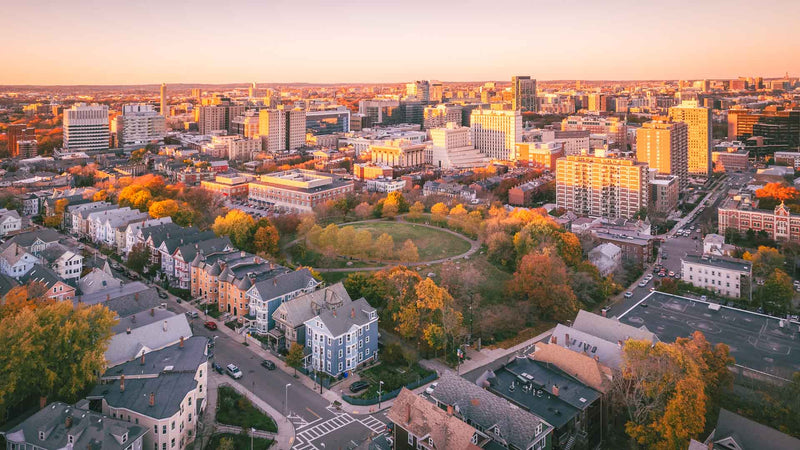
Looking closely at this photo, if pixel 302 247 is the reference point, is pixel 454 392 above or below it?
below

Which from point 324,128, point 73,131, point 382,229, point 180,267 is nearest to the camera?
point 180,267

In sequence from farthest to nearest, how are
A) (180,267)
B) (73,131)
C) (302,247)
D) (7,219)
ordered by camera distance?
(73,131) < (7,219) < (302,247) < (180,267)

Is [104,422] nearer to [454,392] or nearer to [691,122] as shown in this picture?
[454,392]

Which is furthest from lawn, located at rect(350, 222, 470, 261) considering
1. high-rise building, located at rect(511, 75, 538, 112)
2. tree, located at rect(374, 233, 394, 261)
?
high-rise building, located at rect(511, 75, 538, 112)

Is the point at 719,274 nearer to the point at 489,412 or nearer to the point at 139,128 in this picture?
the point at 489,412

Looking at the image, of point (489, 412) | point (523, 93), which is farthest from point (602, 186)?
point (523, 93)

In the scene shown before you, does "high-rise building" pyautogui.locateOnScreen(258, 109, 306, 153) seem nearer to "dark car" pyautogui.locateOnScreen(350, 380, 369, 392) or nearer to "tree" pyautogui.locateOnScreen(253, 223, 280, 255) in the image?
"tree" pyautogui.locateOnScreen(253, 223, 280, 255)

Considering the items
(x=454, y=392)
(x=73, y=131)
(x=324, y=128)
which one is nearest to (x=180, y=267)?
(x=454, y=392)
